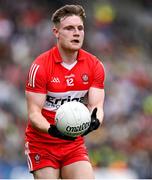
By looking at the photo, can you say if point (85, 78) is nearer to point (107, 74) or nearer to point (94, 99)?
point (94, 99)

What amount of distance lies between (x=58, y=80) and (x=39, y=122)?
0.50 meters

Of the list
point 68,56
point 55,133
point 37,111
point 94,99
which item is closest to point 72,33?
point 68,56

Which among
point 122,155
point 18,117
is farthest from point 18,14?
point 122,155

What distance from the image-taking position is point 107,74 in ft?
54.7

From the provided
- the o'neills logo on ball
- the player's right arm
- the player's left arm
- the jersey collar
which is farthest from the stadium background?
the o'neills logo on ball

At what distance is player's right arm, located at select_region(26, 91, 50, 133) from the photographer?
8.00 metres

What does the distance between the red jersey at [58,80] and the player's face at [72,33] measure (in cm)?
20

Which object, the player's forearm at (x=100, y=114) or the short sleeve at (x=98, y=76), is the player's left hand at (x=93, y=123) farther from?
the short sleeve at (x=98, y=76)

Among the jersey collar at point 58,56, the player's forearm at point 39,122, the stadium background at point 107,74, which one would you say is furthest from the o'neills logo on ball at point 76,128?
the stadium background at point 107,74

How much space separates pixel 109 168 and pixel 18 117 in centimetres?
222

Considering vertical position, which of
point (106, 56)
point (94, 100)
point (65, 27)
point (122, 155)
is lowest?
point (122, 155)

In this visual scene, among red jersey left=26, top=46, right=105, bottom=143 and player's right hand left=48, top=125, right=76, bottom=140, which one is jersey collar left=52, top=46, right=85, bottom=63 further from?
player's right hand left=48, top=125, right=76, bottom=140

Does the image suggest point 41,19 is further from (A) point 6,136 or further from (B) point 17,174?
(B) point 17,174

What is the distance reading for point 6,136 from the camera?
1458 centimetres
